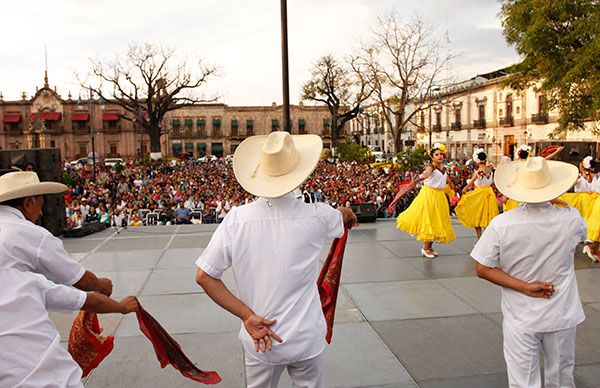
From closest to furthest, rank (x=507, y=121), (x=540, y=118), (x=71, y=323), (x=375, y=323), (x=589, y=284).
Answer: (x=375, y=323)
(x=71, y=323)
(x=589, y=284)
(x=540, y=118)
(x=507, y=121)

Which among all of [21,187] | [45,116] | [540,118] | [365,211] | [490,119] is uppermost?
[45,116]

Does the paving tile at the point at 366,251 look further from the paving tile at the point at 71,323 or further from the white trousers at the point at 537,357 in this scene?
the white trousers at the point at 537,357

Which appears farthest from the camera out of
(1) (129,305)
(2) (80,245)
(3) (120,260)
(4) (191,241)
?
(4) (191,241)

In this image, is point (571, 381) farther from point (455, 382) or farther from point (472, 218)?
point (472, 218)

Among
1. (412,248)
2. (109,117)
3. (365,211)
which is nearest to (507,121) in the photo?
(365,211)

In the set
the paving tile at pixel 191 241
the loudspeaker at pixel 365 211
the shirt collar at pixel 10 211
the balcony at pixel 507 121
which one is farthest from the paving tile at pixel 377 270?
the balcony at pixel 507 121

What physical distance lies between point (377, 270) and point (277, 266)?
5168 mm

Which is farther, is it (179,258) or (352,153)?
(352,153)

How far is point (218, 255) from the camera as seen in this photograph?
262cm

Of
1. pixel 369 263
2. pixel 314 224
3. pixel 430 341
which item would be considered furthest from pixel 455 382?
pixel 369 263

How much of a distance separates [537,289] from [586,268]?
16.9 feet

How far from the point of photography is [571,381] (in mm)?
3154

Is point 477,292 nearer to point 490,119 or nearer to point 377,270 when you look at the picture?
point 377,270

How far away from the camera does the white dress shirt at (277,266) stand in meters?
2.57
